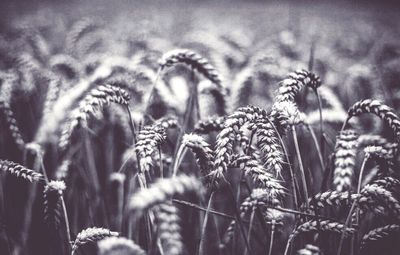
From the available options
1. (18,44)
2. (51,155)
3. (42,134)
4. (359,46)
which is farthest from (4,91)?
(359,46)

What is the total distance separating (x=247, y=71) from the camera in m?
1.72

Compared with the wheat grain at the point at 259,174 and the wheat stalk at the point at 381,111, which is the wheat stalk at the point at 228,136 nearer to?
the wheat grain at the point at 259,174

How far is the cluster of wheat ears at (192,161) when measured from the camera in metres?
0.84

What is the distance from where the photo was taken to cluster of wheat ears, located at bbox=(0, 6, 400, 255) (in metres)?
0.84

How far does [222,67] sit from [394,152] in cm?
122

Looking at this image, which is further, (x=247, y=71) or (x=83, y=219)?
(x=247, y=71)

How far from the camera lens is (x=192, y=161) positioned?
5.22 feet

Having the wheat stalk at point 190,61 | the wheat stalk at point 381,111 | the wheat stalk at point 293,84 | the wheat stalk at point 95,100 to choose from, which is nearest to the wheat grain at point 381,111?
the wheat stalk at point 381,111

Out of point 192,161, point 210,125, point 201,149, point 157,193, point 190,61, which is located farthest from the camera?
point 192,161

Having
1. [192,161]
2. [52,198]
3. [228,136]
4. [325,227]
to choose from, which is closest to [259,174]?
[228,136]

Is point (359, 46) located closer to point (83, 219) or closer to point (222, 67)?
point (222, 67)

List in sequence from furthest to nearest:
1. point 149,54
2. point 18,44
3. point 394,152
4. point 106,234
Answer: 1. point 18,44
2. point 149,54
3. point 394,152
4. point 106,234

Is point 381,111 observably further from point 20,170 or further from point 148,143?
point 20,170

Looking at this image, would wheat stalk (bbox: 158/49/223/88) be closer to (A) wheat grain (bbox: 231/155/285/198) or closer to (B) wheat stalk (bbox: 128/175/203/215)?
(A) wheat grain (bbox: 231/155/285/198)
